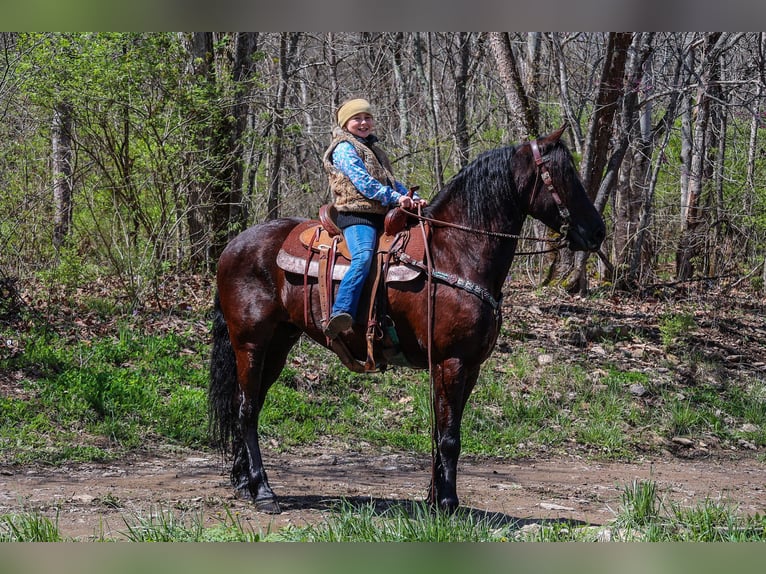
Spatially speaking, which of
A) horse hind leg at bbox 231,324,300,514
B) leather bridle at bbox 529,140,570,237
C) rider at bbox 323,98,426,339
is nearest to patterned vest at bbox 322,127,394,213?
rider at bbox 323,98,426,339

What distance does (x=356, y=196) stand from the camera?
5.08 m

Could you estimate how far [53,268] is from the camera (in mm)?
9781

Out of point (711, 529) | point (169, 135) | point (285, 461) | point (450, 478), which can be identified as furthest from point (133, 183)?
point (711, 529)

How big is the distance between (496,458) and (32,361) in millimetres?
4992

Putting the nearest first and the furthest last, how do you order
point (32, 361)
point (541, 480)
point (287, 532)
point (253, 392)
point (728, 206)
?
point (287, 532)
point (253, 392)
point (541, 480)
point (32, 361)
point (728, 206)

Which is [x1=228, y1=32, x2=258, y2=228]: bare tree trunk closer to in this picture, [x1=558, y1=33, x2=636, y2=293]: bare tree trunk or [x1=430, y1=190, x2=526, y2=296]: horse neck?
[x1=558, y1=33, x2=636, y2=293]: bare tree trunk

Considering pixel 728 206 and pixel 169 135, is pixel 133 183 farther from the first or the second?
pixel 728 206

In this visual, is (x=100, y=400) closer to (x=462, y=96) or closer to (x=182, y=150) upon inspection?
(x=182, y=150)

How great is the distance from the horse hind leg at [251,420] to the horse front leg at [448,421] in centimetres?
130

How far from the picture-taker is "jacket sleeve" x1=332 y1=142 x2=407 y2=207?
16.3 ft

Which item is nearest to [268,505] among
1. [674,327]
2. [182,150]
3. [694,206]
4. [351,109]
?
[351,109]

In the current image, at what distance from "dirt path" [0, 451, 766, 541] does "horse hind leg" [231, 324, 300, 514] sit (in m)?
0.16

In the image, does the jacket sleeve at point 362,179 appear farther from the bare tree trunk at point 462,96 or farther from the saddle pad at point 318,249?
the bare tree trunk at point 462,96

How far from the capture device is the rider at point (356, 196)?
4980 mm
